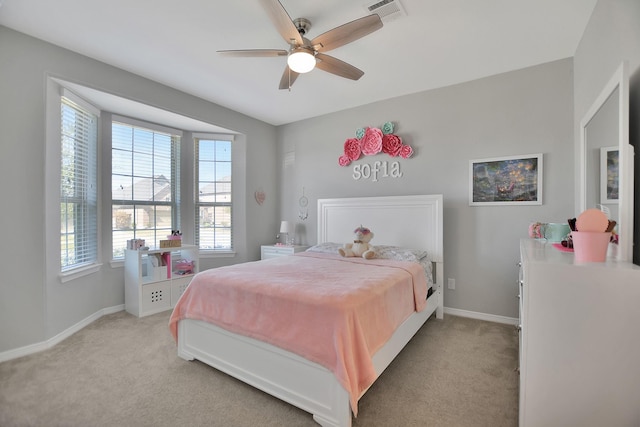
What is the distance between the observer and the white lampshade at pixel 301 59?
1.97 m

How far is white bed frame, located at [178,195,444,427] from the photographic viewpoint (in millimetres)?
1596

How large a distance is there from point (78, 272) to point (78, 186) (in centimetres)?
91

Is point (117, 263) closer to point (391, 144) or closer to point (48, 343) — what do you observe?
point (48, 343)

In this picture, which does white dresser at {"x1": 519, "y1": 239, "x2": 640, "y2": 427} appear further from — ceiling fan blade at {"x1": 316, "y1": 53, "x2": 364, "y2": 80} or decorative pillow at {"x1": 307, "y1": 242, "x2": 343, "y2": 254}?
decorative pillow at {"x1": 307, "y1": 242, "x2": 343, "y2": 254}

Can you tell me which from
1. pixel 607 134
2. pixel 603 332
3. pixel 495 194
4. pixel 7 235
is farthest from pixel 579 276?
pixel 7 235

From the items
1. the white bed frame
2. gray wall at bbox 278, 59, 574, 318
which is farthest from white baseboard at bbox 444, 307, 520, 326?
the white bed frame

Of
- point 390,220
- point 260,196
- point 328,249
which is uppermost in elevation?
point 260,196

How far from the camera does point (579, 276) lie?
1206 millimetres

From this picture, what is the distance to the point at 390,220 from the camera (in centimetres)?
362

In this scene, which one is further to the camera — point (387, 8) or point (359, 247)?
point (359, 247)

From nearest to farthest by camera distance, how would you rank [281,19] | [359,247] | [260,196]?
1. [281,19]
2. [359,247]
3. [260,196]

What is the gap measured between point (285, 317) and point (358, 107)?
10.5ft

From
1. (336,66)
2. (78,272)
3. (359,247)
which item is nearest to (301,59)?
(336,66)

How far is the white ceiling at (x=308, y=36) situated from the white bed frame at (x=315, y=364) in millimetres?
1463
